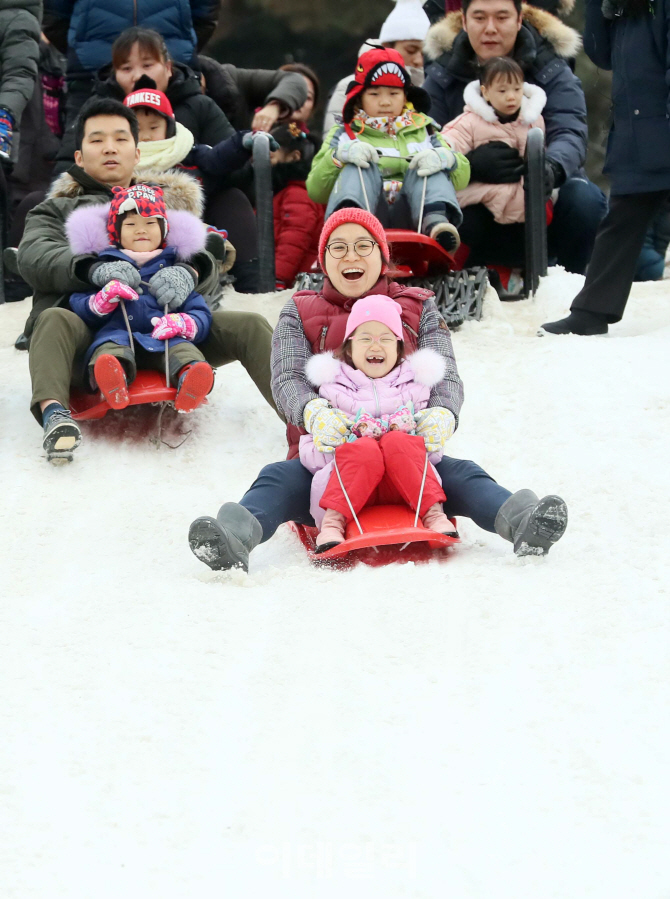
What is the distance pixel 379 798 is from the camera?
6.40ft

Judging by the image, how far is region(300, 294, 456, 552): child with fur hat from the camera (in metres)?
3.19

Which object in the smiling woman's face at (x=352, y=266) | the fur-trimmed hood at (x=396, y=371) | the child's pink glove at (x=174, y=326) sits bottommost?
the child's pink glove at (x=174, y=326)

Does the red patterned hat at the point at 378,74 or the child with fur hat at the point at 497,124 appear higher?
the red patterned hat at the point at 378,74

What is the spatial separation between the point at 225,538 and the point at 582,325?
2.80 metres

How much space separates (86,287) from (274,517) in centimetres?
155

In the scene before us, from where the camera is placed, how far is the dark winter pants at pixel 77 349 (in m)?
4.01

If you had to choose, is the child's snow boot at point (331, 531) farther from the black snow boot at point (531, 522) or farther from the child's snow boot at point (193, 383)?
the child's snow boot at point (193, 383)

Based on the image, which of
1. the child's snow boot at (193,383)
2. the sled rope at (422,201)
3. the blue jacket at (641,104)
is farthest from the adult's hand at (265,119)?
the child's snow boot at (193,383)

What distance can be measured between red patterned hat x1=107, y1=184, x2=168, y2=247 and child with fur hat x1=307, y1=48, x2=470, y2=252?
4.11ft

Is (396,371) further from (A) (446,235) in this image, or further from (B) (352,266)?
(A) (446,235)

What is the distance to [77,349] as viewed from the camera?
419 cm

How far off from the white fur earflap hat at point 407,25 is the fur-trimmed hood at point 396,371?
4.03m

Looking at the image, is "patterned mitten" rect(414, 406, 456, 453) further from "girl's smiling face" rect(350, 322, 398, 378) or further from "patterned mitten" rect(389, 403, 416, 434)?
"girl's smiling face" rect(350, 322, 398, 378)

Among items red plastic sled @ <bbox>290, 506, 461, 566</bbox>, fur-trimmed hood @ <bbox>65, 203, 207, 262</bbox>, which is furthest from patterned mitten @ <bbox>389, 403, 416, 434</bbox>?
fur-trimmed hood @ <bbox>65, 203, 207, 262</bbox>
